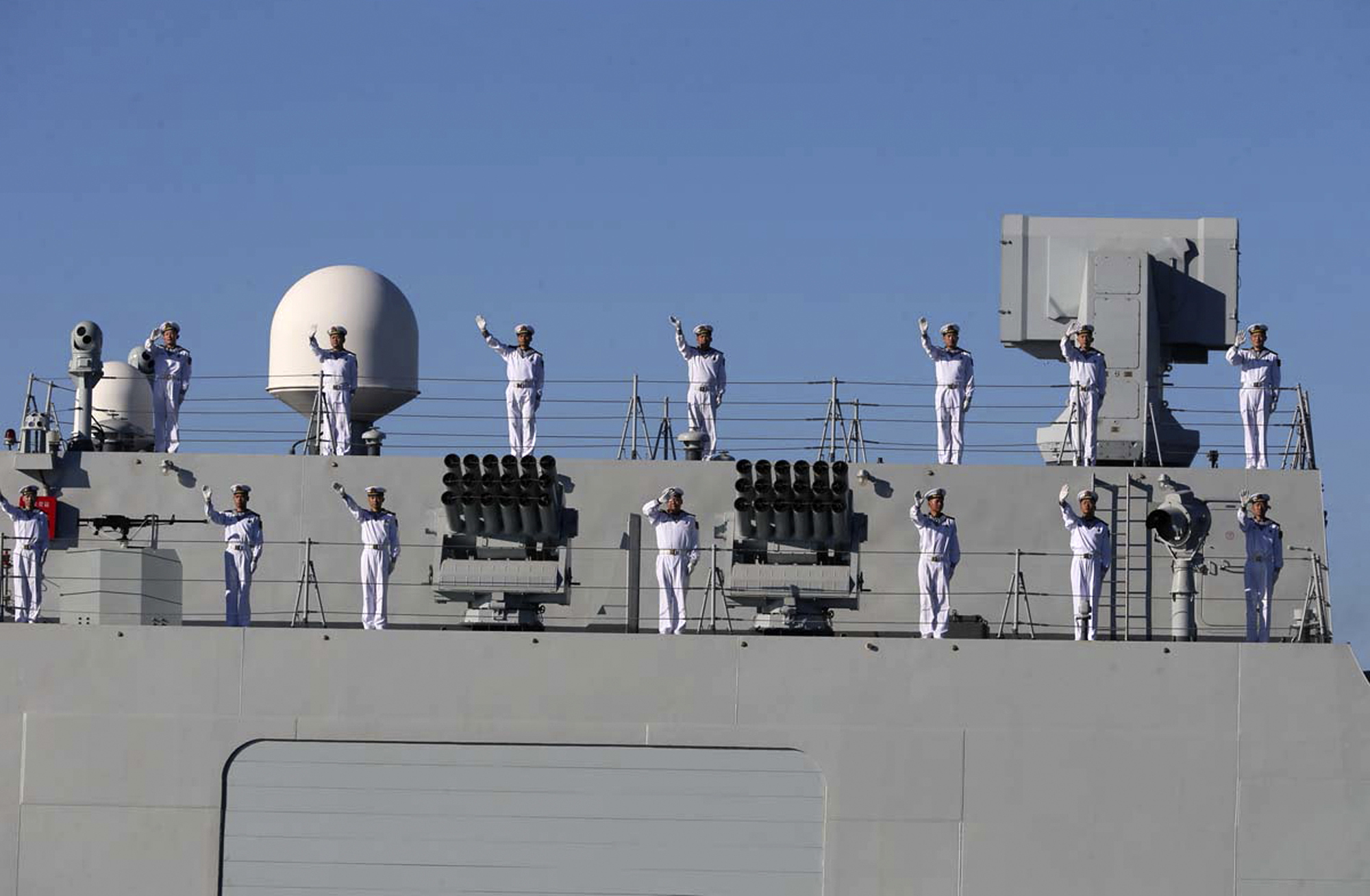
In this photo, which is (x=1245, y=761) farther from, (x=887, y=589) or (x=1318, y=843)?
(x=887, y=589)

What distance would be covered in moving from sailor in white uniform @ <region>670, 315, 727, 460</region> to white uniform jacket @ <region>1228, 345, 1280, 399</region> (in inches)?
176

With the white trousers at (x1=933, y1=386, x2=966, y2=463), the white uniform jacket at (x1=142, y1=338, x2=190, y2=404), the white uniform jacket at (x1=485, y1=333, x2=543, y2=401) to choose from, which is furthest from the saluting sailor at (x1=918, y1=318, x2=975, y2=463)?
the white uniform jacket at (x1=142, y1=338, x2=190, y2=404)

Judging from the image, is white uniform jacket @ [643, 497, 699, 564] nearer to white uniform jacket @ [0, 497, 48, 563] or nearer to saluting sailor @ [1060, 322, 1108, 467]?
saluting sailor @ [1060, 322, 1108, 467]

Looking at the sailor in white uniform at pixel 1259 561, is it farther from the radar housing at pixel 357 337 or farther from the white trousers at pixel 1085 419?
the radar housing at pixel 357 337

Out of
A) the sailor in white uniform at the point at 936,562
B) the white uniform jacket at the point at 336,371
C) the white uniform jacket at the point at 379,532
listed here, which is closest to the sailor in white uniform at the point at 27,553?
the white uniform jacket at the point at 379,532

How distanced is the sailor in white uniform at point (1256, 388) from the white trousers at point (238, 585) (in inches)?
334

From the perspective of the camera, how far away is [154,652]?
16016 mm

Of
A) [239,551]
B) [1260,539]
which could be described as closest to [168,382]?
[239,551]

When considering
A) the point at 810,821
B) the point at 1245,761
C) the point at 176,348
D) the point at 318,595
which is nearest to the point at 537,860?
the point at 810,821

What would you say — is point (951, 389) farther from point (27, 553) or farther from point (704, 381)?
point (27, 553)

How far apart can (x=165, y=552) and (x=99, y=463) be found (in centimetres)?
137

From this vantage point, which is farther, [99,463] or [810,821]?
[99,463]

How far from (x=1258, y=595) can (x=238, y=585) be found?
8.00 meters

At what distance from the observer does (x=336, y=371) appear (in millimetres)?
19250
